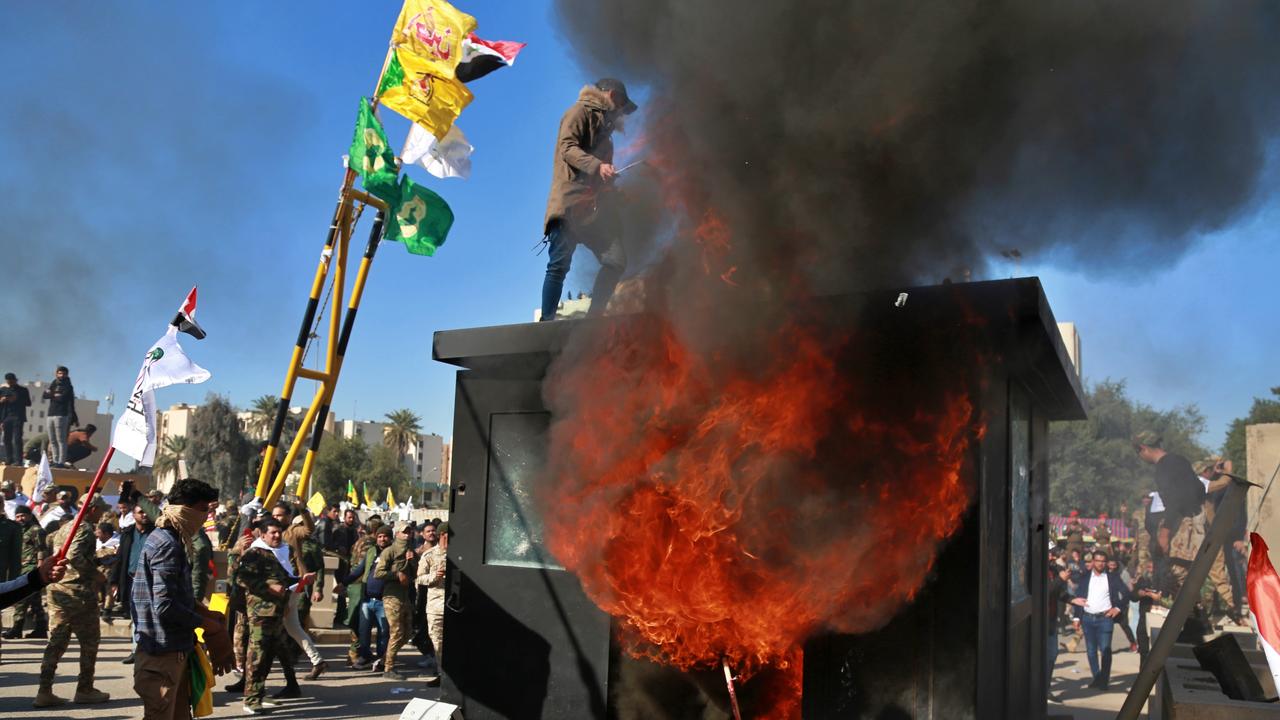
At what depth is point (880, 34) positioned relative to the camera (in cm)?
490

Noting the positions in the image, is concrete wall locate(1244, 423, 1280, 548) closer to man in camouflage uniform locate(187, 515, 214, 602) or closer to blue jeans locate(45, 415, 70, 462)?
man in camouflage uniform locate(187, 515, 214, 602)

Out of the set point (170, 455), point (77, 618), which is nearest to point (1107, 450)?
point (77, 618)

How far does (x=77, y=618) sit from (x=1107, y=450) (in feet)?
81.1

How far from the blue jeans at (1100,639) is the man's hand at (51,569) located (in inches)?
469

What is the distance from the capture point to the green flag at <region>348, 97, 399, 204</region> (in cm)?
1312

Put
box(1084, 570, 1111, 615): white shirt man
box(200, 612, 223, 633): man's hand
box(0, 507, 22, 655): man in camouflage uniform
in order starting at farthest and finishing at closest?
box(1084, 570, 1111, 615): white shirt man < box(0, 507, 22, 655): man in camouflage uniform < box(200, 612, 223, 633): man's hand

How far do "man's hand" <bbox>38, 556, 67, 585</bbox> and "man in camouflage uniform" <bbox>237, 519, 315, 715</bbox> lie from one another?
4047mm

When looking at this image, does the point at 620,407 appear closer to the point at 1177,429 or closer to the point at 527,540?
the point at 527,540

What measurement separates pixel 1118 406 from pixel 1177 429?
5.22m

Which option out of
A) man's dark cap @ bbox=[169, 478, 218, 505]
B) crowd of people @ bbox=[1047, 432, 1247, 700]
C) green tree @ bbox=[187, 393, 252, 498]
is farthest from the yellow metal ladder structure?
green tree @ bbox=[187, 393, 252, 498]

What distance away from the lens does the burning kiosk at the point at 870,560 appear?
4.66m

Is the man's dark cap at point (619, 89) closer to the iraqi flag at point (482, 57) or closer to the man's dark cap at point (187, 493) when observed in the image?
the man's dark cap at point (187, 493)

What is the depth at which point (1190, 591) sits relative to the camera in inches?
213

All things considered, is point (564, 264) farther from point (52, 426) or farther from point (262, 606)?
point (52, 426)
